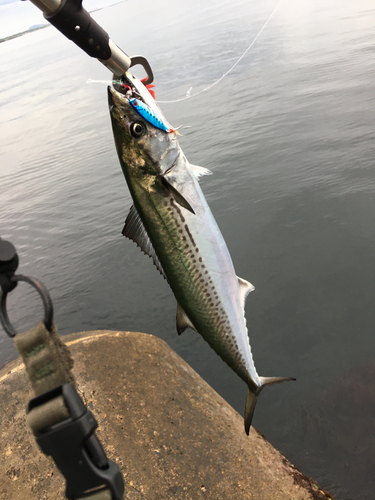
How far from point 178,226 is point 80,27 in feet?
4.53

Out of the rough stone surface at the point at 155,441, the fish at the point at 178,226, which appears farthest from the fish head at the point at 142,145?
the rough stone surface at the point at 155,441

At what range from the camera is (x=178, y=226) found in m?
2.88

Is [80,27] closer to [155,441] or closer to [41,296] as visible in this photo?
[41,296]

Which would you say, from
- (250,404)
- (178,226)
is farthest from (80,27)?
(250,404)

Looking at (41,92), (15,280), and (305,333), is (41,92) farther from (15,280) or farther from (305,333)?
(15,280)

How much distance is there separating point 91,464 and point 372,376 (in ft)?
16.3

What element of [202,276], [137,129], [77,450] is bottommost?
[202,276]

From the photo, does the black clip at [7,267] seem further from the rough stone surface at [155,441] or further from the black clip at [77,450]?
the rough stone surface at [155,441]

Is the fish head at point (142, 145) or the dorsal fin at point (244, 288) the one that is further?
the dorsal fin at point (244, 288)

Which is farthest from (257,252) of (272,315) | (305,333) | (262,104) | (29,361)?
(262,104)

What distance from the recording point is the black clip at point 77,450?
1.42 metres

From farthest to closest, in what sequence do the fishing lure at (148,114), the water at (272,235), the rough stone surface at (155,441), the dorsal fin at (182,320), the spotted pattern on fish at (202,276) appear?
the water at (272,235) → the rough stone surface at (155,441) → the dorsal fin at (182,320) → the spotted pattern on fish at (202,276) → the fishing lure at (148,114)

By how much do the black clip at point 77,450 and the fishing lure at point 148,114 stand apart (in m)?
1.84

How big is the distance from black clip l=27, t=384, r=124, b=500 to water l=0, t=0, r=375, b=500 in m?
3.92
